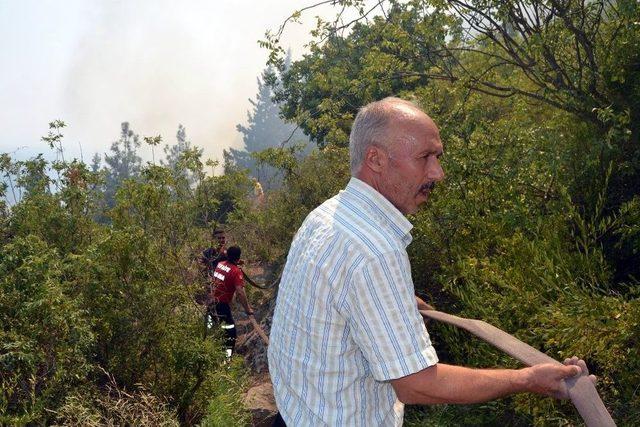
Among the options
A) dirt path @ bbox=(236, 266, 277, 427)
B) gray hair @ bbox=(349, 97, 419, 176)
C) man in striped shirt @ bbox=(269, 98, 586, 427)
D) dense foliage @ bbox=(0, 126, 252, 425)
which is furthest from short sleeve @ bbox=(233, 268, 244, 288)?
gray hair @ bbox=(349, 97, 419, 176)

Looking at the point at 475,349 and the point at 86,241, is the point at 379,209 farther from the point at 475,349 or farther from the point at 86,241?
the point at 86,241

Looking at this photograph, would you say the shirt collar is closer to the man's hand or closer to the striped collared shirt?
the striped collared shirt

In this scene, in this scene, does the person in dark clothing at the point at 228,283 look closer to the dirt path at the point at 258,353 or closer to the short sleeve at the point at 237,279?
the short sleeve at the point at 237,279

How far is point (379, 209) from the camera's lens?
1.82 meters

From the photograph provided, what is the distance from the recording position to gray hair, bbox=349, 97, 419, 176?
6.07ft

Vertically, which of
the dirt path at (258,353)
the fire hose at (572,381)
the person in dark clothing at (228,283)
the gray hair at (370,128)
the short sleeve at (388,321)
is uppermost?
the gray hair at (370,128)

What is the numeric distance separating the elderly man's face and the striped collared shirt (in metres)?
0.07

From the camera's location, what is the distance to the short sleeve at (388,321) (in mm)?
Answer: 1602

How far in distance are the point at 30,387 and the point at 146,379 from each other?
1.36 metres

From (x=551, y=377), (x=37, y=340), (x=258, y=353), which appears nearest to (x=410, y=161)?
(x=551, y=377)

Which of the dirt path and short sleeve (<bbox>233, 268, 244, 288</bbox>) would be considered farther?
short sleeve (<bbox>233, 268, 244, 288</bbox>)

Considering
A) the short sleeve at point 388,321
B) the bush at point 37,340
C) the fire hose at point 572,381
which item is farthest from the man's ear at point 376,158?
the bush at point 37,340

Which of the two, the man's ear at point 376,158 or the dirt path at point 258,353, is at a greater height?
the man's ear at point 376,158

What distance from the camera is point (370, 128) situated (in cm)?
188
